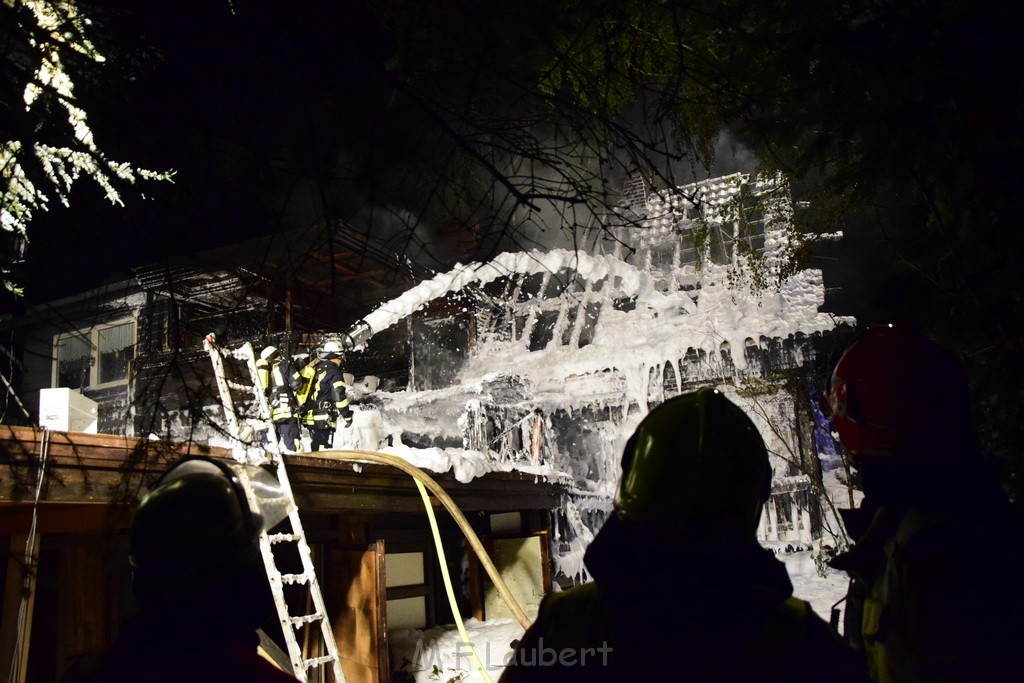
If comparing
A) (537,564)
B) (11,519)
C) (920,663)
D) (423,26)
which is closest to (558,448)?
(537,564)

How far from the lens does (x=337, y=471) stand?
6.04 m

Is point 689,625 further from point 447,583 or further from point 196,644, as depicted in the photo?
point 447,583

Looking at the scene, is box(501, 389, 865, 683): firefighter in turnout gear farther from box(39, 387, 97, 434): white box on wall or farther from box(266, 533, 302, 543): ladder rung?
box(39, 387, 97, 434): white box on wall

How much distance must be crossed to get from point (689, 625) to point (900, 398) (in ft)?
3.70

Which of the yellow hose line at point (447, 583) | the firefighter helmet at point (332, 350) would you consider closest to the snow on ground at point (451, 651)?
the yellow hose line at point (447, 583)

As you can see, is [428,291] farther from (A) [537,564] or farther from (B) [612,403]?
(A) [537,564]

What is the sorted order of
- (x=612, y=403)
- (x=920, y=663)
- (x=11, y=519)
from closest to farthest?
(x=920, y=663), (x=11, y=519), (x=612, y=403)

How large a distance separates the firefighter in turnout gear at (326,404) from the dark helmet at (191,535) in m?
7.38

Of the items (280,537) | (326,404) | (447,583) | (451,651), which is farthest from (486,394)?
(280,537)

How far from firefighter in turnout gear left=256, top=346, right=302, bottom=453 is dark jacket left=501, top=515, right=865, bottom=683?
805cm

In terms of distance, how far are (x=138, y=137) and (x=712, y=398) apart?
3071 mm

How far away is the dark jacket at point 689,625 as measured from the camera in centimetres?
114

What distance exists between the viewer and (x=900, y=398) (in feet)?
6.00

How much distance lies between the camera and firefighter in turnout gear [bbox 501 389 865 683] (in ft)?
3.76
